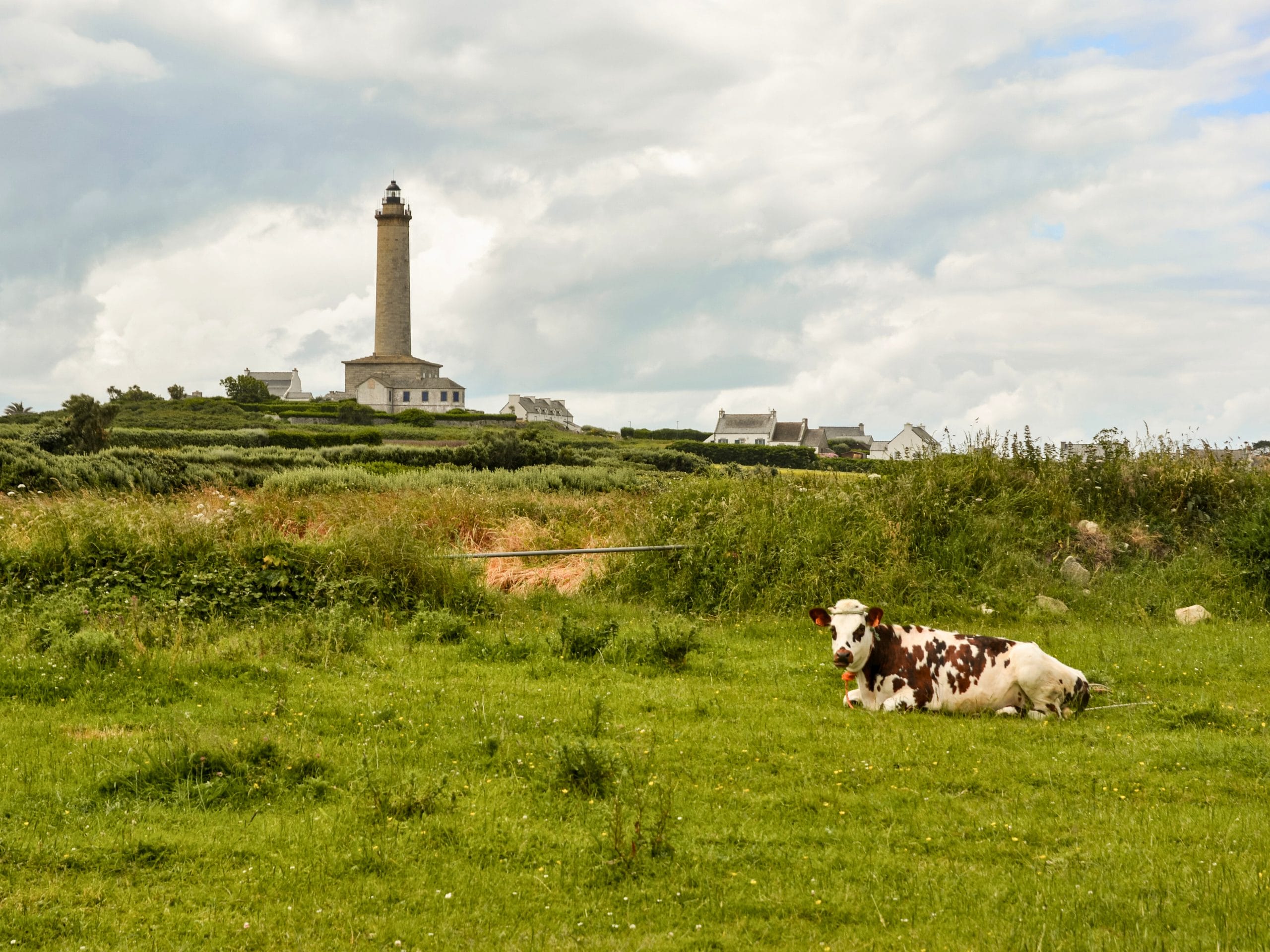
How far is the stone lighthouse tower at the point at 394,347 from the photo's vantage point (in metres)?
99.7

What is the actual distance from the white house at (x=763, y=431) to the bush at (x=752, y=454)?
92.1ft

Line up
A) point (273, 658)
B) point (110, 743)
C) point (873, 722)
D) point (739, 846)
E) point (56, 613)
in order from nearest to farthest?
point (739, 846), point (110, 743), point (873, 722), point (273, 658), point (56, 613)

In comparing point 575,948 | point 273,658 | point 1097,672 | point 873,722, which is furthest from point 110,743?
point 1097,672

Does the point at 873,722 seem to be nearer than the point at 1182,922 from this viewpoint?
No

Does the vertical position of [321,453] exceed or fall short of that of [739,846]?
it exceeds it

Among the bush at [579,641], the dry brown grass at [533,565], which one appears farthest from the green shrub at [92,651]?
the dry brown grass at [533,565]

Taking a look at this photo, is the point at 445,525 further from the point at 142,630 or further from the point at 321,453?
the point at 321,453

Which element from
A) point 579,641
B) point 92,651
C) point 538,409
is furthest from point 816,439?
point 92,651

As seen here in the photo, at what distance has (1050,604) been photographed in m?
14.0

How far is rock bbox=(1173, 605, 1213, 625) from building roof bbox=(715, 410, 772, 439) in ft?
265

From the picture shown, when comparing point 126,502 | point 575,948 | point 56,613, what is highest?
point 126,502

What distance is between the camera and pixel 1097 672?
1006 centimetres

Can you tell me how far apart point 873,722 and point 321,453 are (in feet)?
110

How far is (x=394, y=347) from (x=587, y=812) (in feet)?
326
